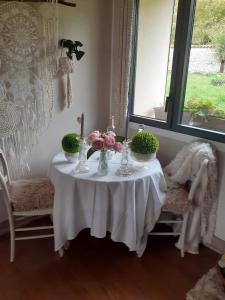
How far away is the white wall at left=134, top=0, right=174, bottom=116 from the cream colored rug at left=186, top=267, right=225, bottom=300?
1611 millimetres

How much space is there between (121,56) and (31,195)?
1.62 metres

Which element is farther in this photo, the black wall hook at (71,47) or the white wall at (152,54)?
the white wall at (152,54)

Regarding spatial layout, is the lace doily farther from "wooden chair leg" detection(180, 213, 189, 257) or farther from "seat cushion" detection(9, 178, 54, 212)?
"wooden chair leg" detection(180, 213, 189, 257)

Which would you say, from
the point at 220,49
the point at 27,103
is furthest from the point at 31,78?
the point at 220,49

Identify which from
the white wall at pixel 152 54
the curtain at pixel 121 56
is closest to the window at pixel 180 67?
the white wall at pixel 152 54

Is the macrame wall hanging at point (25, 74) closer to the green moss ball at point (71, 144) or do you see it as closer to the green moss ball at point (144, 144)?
the green moss ball at point (71, 144)

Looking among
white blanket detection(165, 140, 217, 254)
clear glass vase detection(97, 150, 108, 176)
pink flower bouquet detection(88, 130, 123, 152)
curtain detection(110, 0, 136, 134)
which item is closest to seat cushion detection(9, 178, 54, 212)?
clear glass vase detection(97, 150, 108, 176)

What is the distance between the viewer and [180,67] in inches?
91.7

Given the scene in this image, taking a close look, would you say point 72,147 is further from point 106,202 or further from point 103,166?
point 106,202

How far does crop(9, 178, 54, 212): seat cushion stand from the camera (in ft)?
6.32

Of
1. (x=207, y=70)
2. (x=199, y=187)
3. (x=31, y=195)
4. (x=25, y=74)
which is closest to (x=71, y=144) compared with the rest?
(x=31, y=195)

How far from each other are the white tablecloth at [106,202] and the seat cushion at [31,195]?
0.11 meters

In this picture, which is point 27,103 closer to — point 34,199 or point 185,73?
point 34,199

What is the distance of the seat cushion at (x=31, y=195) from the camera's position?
1926 mm
